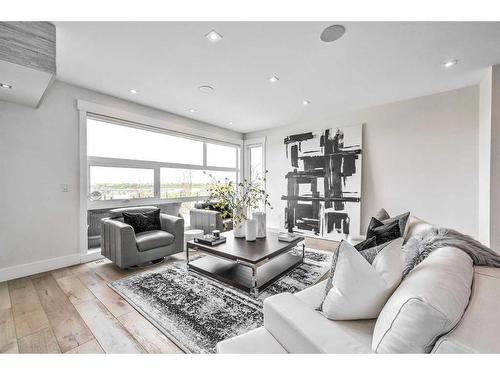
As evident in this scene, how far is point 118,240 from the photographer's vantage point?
2.63m

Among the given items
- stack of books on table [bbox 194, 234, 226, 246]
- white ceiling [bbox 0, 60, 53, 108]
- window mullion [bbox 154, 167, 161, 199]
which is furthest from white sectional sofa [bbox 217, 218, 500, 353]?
window mullion [bbox 154, 167, 161, 199]

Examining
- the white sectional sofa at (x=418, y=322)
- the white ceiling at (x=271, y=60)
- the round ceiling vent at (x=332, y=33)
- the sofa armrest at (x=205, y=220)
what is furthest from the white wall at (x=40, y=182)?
the round ceiling vent at (x=332, y=33)

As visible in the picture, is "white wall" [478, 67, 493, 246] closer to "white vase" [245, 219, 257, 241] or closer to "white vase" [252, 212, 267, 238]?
"white vase" [252, 212, 267, 238]

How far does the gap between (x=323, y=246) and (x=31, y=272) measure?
4274 millimetres

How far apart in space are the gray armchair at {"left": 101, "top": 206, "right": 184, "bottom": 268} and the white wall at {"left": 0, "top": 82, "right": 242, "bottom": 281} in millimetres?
566

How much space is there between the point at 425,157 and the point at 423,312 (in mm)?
3639

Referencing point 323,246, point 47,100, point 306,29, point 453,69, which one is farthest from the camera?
point 323,246

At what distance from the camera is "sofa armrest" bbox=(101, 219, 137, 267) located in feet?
8.55

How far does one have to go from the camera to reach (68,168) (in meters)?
2.98

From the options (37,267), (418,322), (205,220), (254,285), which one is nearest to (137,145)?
(205,220)

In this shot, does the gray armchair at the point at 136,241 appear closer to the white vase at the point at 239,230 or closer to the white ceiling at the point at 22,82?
the white vase at the point at 239,230
